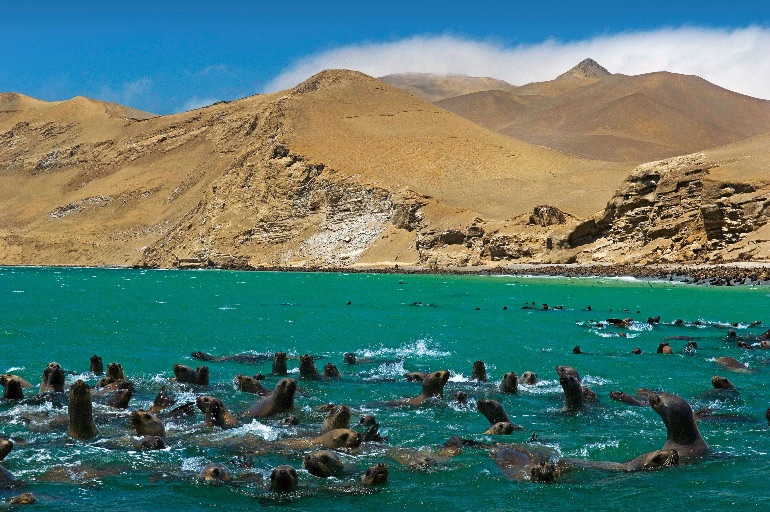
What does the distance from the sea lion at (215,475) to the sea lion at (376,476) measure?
1.62m

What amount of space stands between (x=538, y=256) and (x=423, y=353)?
2263 inches

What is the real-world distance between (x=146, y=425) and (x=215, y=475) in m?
2.47

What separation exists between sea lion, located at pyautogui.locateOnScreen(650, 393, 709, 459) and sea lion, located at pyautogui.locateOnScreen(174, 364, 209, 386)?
9332 millimetres

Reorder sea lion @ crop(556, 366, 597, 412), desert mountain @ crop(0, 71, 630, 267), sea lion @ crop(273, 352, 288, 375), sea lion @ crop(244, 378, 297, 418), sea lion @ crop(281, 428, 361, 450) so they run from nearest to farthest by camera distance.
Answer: sea lion @ crop(281, 428, 361, 450), sea lion @ crop(244, 378, 297, 418), sea lion @ crop(556, 366, 597, 412), sea lion @ crop(273, 352, 288, 375), desert mountain @ crop(0, 71, 630, 267)

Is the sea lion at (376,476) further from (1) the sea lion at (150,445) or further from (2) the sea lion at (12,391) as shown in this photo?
(2) the sea lion at (12,391)

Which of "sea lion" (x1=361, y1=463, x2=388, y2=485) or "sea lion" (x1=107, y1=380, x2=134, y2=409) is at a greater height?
"sea lion" (x1=107, y1=380, x2=134, y2=409)

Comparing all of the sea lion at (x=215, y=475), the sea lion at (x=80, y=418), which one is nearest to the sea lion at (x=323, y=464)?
the sea lion at (x=215, y=475)

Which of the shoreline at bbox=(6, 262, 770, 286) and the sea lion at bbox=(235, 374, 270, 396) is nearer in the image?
the sea lion at bbox=(235, 374, 270, 396)

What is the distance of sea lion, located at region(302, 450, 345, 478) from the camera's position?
1104cm

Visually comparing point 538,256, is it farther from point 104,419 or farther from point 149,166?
point 149,166

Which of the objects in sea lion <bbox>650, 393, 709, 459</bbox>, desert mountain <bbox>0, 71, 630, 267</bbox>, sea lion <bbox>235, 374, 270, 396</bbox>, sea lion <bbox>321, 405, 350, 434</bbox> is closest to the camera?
sea lion <bbox>650, 393, 709, 459</bbox>

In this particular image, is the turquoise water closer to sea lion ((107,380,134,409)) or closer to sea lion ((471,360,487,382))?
sea lion ((107,380,134,409))

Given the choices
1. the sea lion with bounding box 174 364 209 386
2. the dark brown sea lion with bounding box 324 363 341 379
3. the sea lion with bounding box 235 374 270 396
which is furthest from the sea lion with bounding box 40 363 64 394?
the dark brown sea lion with bounding box 324 363 341 379

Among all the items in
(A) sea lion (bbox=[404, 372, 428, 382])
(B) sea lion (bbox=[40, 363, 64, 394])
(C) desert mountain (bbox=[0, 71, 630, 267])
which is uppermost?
(C) desert mountain (bbox=[0, 71, 630, 267])
